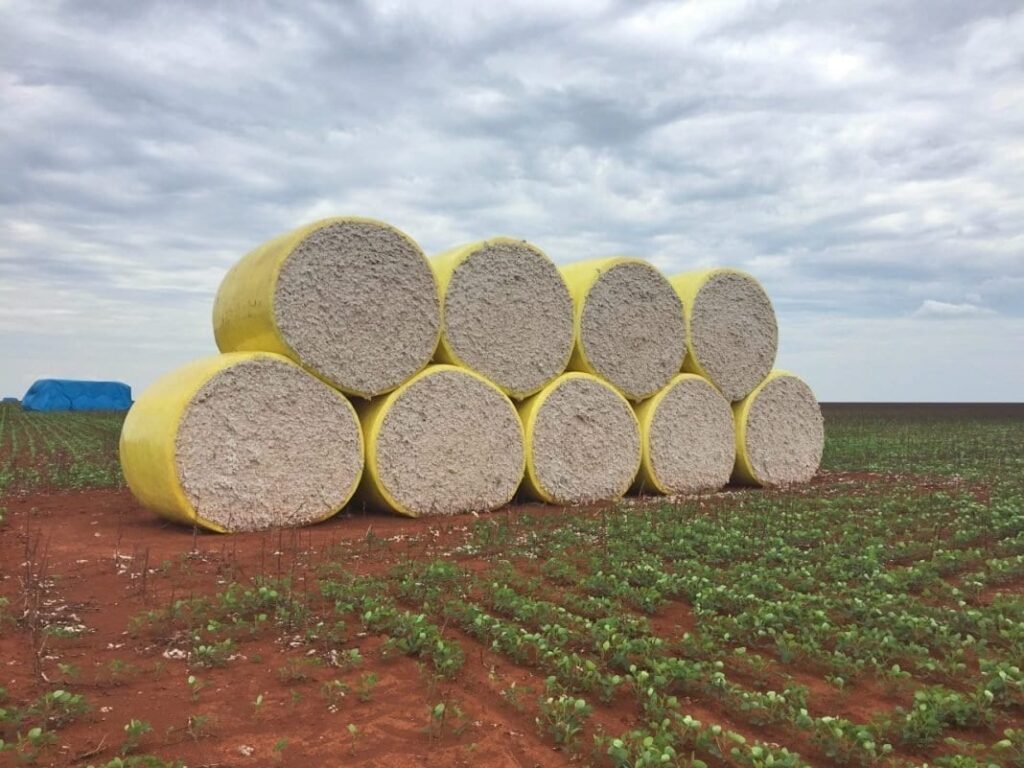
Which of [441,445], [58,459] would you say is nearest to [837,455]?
[441,445]

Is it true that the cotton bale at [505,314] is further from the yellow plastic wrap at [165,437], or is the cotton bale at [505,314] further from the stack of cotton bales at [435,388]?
the yellow plastic wrap at [165,437]

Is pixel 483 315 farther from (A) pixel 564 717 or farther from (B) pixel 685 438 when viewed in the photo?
(A) pixel 564 717

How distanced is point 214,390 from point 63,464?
347 inches

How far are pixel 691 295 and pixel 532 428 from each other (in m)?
3.41

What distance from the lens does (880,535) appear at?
8.45m

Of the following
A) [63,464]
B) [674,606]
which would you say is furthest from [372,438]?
[63,464]

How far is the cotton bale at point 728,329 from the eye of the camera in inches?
474

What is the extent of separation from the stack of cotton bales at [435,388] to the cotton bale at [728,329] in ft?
0.10

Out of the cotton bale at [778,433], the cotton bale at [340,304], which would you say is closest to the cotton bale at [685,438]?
the cotton bale at [778,433]

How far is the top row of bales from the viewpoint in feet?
A: 29.0

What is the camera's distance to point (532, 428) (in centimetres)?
1019

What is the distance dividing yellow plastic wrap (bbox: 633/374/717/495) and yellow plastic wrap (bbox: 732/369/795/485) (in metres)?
1.47

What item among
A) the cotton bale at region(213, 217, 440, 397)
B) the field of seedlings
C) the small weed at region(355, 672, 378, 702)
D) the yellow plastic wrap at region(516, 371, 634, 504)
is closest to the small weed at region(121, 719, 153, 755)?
the field of seedlings

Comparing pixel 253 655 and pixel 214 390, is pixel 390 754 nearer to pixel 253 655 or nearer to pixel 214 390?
pixel 253 655
